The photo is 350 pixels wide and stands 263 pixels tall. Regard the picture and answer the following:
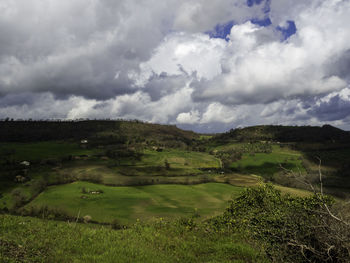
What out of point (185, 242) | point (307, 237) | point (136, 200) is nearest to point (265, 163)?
point (136, 200)

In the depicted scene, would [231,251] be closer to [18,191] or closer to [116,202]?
[116,202]

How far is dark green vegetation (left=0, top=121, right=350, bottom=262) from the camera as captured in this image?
9430mm

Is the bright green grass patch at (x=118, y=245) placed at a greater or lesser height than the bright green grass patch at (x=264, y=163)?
greater

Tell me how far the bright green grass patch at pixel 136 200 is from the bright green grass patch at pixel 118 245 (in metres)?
56.0

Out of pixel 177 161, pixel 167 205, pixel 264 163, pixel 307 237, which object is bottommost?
pixel 167 205

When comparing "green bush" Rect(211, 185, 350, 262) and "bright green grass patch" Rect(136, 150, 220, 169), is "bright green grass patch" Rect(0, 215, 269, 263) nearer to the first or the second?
"green bush" Rect(211, 185, 350, 262)

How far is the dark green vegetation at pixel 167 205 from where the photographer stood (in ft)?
30.9

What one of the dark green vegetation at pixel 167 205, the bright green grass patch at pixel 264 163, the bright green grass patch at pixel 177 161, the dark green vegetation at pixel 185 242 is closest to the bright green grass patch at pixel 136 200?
the dark green vegetation at pixel 167 205

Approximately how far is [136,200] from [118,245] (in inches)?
3177

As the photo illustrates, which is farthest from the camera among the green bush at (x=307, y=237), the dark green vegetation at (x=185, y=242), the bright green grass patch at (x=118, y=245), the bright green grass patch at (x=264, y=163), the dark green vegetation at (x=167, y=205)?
the bright green grass patch at (x=264, y=163)

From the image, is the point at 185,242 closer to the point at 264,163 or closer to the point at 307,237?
the point at 307,237

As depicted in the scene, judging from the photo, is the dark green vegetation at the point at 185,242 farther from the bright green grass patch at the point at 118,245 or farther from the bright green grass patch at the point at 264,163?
the bright green grass patch at the point at 264,163

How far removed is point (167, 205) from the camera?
3314 inches

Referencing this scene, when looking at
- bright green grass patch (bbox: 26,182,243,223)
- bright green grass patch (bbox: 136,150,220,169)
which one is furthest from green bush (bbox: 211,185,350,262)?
bright green grass patch (bbox: 136,150,220,169)
